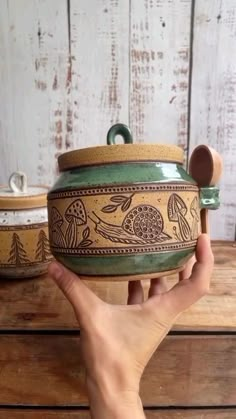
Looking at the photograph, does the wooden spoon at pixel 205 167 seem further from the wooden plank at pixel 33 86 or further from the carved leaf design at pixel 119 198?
the wooden plank at pixel 33 86

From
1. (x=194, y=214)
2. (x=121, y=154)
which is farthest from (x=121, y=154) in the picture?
(x=194, y=214)

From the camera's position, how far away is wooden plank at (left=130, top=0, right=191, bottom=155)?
2.44 ft

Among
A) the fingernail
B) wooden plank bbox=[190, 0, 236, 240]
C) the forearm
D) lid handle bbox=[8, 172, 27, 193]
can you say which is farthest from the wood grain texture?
wooden plank bbox=[190, 0, 236, 240]

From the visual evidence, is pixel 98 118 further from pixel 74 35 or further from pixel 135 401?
pixel 135 401

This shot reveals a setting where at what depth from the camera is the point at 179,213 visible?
363 millimetres

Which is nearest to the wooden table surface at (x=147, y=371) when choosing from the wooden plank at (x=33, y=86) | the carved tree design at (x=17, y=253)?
the carved tree design at (x=17, y=253)

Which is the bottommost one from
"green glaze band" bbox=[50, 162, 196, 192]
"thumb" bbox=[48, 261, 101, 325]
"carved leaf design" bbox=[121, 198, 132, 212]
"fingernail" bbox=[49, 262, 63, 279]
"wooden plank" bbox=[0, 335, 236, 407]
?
"wooden plank" bbox=[0, 335, 236, 407]

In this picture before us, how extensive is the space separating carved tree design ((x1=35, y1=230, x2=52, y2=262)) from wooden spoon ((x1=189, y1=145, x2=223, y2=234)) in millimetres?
259

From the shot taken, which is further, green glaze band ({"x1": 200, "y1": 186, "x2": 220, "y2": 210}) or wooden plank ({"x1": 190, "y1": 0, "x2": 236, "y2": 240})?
wooden plank ({"x1": 190, "y1": 0, "x2": 236, "y2": 240})

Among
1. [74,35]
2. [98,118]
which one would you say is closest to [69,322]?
[98,118]

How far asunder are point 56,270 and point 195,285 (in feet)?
0.49

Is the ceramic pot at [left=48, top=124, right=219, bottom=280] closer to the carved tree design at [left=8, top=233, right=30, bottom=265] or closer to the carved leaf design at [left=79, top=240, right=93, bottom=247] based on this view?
the carved leaf design at [left=79, top=240, right=93, bottom=247]

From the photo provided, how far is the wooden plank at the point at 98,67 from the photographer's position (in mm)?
742

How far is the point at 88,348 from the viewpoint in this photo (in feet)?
1.25
